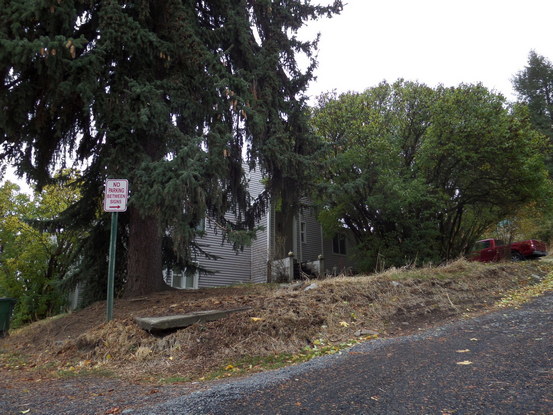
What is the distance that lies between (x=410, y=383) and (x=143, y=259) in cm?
664

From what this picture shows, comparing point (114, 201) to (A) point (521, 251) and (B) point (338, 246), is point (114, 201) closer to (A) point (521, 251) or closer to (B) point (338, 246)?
(A) point (521, 251)

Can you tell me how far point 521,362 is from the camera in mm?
3709

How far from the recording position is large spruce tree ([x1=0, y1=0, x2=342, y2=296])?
6.92 m

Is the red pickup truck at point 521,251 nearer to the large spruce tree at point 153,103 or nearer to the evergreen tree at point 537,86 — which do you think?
the large spruce tree at point 153,103

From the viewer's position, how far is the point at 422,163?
55.7 ft

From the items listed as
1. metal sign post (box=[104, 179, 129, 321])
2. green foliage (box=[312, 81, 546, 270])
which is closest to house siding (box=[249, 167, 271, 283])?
green foliage (box=[312, 81, 546, 270])

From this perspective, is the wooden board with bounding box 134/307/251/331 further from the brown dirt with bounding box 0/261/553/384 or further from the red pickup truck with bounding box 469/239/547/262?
the red pickup truck with bounding box 469/239/547/262

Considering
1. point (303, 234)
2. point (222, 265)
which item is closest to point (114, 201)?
point (222, 265)

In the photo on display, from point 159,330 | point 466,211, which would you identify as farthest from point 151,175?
point 466,211

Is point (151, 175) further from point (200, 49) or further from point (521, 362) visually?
point (521, 362)

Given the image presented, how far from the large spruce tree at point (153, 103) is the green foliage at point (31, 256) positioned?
8.61 metres

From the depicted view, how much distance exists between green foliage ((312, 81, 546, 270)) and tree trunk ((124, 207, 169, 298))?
7.46 meters

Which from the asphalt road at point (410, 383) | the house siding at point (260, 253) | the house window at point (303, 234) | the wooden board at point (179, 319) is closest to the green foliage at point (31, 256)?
the house siding at point (260, 253)

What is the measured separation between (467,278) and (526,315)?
8.75ft
